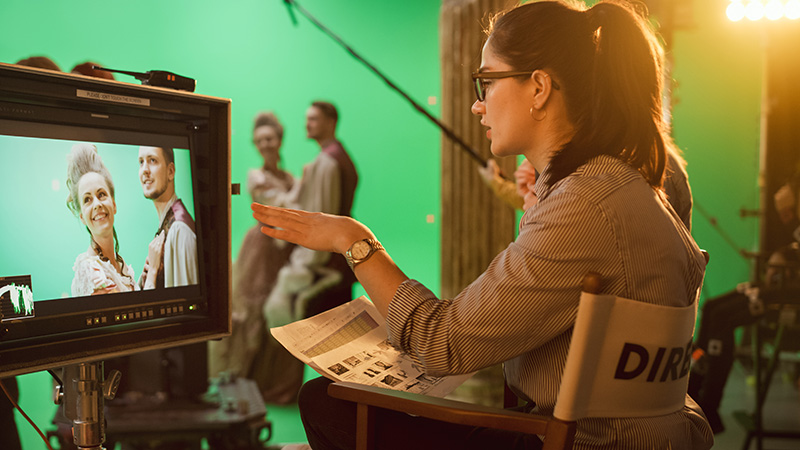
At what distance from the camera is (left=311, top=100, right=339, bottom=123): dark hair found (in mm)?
3078

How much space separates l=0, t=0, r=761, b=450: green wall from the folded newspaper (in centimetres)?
186

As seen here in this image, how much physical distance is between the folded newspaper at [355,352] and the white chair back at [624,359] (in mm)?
303

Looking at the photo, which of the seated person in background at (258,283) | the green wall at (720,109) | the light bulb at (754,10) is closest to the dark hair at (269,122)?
the seated person in background at (258,283)

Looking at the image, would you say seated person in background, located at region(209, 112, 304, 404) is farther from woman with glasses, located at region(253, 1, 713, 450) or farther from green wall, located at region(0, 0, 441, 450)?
woman with glasses, located at region(253, 1, 713, 450)

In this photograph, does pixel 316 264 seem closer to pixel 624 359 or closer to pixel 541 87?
pixel 541 87

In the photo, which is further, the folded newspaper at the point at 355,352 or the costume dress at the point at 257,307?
the costume dress at the point at 257,307

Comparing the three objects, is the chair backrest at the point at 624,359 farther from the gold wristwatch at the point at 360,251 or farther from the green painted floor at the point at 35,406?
the green painted floor at the point at 35,406

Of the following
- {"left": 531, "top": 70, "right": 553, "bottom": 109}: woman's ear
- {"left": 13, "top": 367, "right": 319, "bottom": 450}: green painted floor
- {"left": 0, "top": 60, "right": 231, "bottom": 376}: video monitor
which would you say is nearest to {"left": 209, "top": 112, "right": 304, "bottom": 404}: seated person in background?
{"left": 13, "top": 367, "right": 319, "bottom": 450}: green painted floor

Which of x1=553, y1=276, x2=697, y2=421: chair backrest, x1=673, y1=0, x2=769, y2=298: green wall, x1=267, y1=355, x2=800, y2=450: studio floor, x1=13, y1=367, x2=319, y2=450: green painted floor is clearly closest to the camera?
x1=553, y1=276, x2=697, y2=421: chair backrest

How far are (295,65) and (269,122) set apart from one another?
1.03 feet

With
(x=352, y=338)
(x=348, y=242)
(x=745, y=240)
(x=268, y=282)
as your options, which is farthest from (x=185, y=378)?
(x=745, y=240)

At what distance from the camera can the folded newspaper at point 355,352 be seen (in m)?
1.08

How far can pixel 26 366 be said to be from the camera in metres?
0.99

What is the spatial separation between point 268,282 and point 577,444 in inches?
90.3
